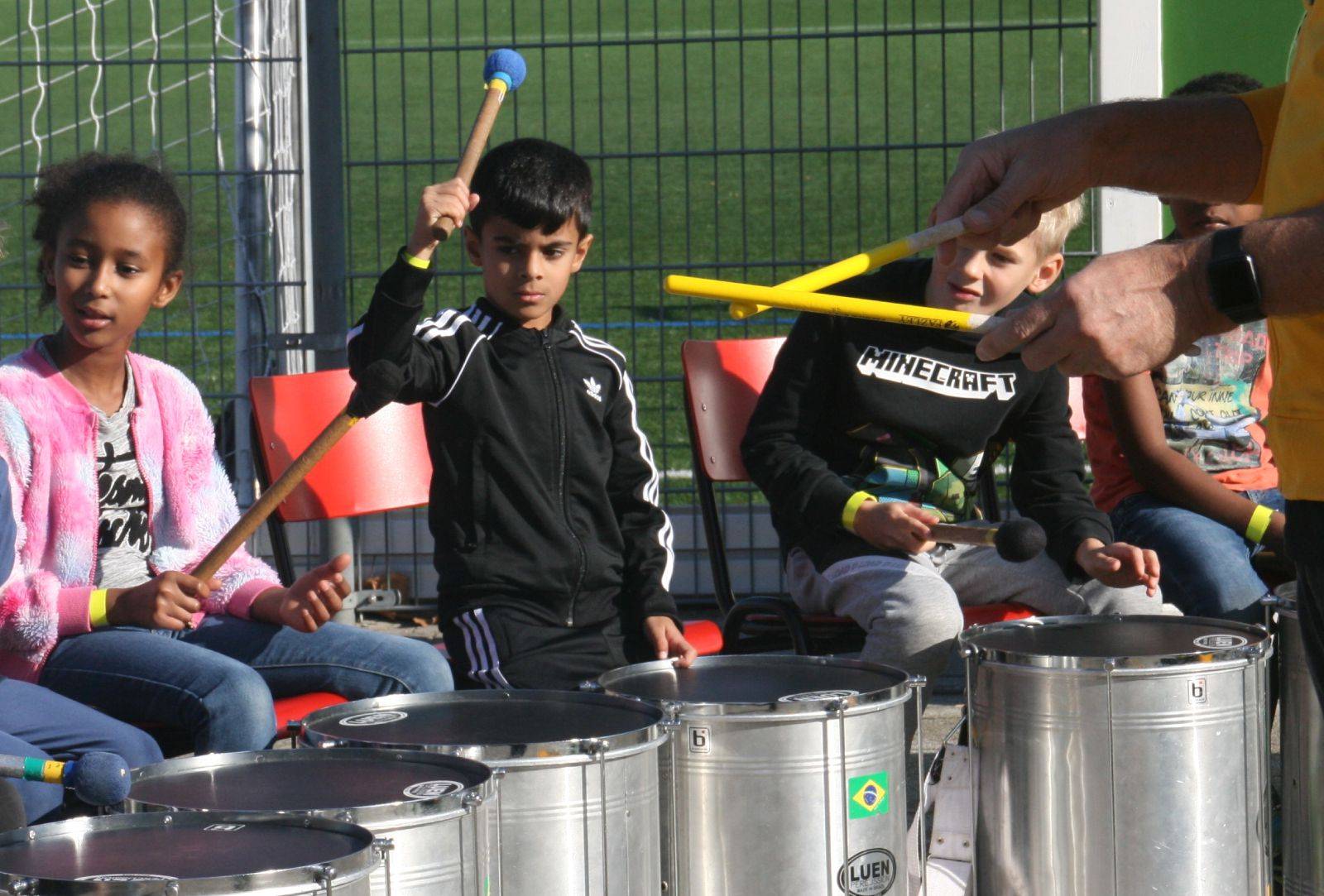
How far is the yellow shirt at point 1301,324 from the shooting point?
1677mm

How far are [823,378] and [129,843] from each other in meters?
2.12

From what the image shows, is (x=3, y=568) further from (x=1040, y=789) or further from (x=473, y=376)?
(x=1040, y=789)

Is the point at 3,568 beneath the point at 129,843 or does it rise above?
above

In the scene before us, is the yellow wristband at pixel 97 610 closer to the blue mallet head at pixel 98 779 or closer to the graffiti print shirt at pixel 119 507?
the graffiti print shirt at pixel 119 507

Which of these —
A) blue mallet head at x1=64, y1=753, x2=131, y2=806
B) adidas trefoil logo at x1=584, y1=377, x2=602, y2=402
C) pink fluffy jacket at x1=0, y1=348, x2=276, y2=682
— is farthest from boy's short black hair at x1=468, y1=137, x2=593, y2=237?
blue mallet head at x1=64, y1=753, x2=131, y2=806

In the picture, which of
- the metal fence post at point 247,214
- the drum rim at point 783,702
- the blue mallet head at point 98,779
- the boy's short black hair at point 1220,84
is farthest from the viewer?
the metal fence post at point 247,214

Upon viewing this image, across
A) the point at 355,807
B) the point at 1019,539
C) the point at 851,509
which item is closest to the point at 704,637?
the point at 851,509

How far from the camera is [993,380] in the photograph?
3568 mm

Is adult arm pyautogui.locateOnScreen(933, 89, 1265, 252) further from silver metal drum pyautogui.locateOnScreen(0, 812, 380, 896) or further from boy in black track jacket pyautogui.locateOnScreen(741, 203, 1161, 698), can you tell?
silver metal drum pyautogui.locateOnScreen(0, 812, 380, 896)

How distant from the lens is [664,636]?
3.15 metres

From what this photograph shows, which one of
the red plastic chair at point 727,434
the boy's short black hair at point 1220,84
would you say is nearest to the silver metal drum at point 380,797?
the red plastic chair at point 727,434

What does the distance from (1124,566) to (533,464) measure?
1138mm

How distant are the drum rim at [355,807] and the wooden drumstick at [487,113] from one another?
1012mm

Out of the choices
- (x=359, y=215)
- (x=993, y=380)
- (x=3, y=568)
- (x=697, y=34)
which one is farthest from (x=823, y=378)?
(x=359, y=215)
